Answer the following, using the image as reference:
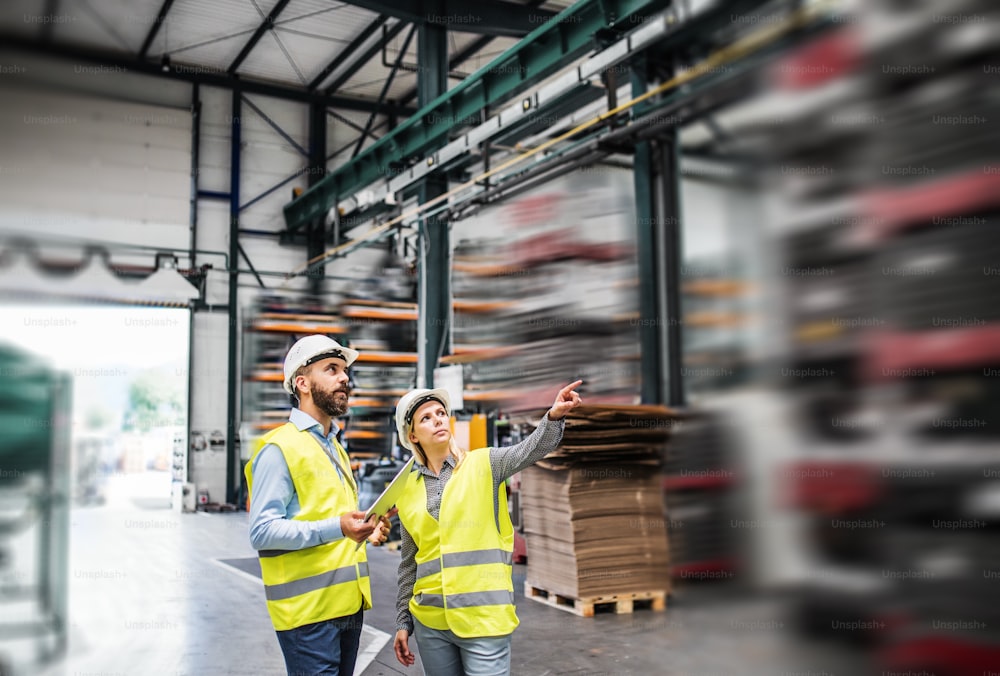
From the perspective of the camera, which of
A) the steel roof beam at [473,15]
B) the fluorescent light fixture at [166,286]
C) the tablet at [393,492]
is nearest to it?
the tablet at [393,492]

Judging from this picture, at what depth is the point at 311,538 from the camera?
2.53m

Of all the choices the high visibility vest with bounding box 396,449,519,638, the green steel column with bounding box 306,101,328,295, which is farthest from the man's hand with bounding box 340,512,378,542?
the green steel column with bounding box 306,101,328,295

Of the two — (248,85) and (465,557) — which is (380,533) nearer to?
(465,557)

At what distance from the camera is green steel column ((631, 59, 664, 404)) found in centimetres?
691

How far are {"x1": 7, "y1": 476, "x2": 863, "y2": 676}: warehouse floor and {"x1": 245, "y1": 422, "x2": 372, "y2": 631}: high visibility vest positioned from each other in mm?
1628

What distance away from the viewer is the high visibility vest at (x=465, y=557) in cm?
256

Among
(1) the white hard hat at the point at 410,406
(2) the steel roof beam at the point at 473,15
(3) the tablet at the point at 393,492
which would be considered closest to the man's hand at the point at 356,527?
(3) the tablet at the point at 393,492

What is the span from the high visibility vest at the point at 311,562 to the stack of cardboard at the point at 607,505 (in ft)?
11.8

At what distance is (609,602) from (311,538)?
14.5 feet

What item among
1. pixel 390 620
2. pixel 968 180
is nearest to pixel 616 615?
pixel 390 620

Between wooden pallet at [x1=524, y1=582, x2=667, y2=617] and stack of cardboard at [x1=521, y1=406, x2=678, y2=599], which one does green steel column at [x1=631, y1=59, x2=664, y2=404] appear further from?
wooden pallet at [x1=524, y1=582, x2=667, y2=617]

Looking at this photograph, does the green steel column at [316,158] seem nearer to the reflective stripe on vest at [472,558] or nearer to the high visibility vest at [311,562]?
the high visibility vest at [311,562]

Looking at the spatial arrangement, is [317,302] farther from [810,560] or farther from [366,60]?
[810,560]

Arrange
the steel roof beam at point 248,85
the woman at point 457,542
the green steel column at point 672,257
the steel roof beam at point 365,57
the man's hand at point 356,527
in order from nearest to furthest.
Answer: the man's hand at point 356,527
the woman at point 457,542
the green steel column at point 672,257
the steel roof beam at point 365,57
the steel roof beam at point 248,85
